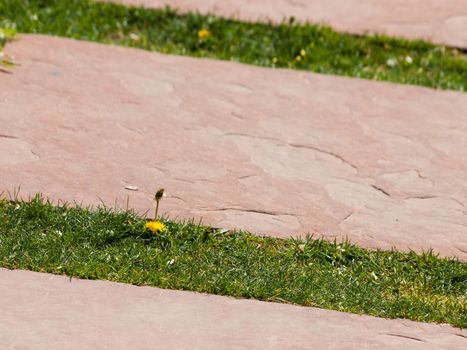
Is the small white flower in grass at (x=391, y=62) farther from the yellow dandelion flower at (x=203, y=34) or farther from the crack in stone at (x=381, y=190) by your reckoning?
the crack in stone at (x=381, y=190)

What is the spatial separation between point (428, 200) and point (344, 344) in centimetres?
140

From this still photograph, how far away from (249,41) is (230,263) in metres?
2.45

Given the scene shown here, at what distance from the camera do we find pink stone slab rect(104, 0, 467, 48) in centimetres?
673

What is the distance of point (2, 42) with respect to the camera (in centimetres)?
588

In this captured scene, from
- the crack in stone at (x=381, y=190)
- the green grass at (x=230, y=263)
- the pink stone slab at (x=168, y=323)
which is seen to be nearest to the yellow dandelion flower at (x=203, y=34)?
the crack in stone at (x=381, y=190)

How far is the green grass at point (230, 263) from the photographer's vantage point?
3.96 metres

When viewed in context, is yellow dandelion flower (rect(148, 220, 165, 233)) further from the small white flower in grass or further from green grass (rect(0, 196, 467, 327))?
the small white flower in grass

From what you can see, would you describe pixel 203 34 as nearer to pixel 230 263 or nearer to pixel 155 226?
pixel 155 226

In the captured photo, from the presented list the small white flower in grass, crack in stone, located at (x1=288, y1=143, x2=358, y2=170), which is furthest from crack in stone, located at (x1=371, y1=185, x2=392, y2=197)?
the small white flower in grass

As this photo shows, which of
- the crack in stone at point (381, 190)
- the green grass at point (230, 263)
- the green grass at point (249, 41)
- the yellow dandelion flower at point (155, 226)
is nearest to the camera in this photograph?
the green grass at point (230, 263)

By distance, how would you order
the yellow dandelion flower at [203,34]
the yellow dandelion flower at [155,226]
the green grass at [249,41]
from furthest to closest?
the yellow dandelion flower at [203,34] < the green grass at [249,41] < the yellow dandelion flower at [155,226]

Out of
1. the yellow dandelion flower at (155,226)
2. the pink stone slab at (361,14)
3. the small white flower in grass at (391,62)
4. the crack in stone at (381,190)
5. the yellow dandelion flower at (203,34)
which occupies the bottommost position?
the yellow dandelion flower at (155,226)

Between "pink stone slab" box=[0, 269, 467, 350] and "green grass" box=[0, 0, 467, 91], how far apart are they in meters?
2.54

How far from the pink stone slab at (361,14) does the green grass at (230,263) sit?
257 cm
